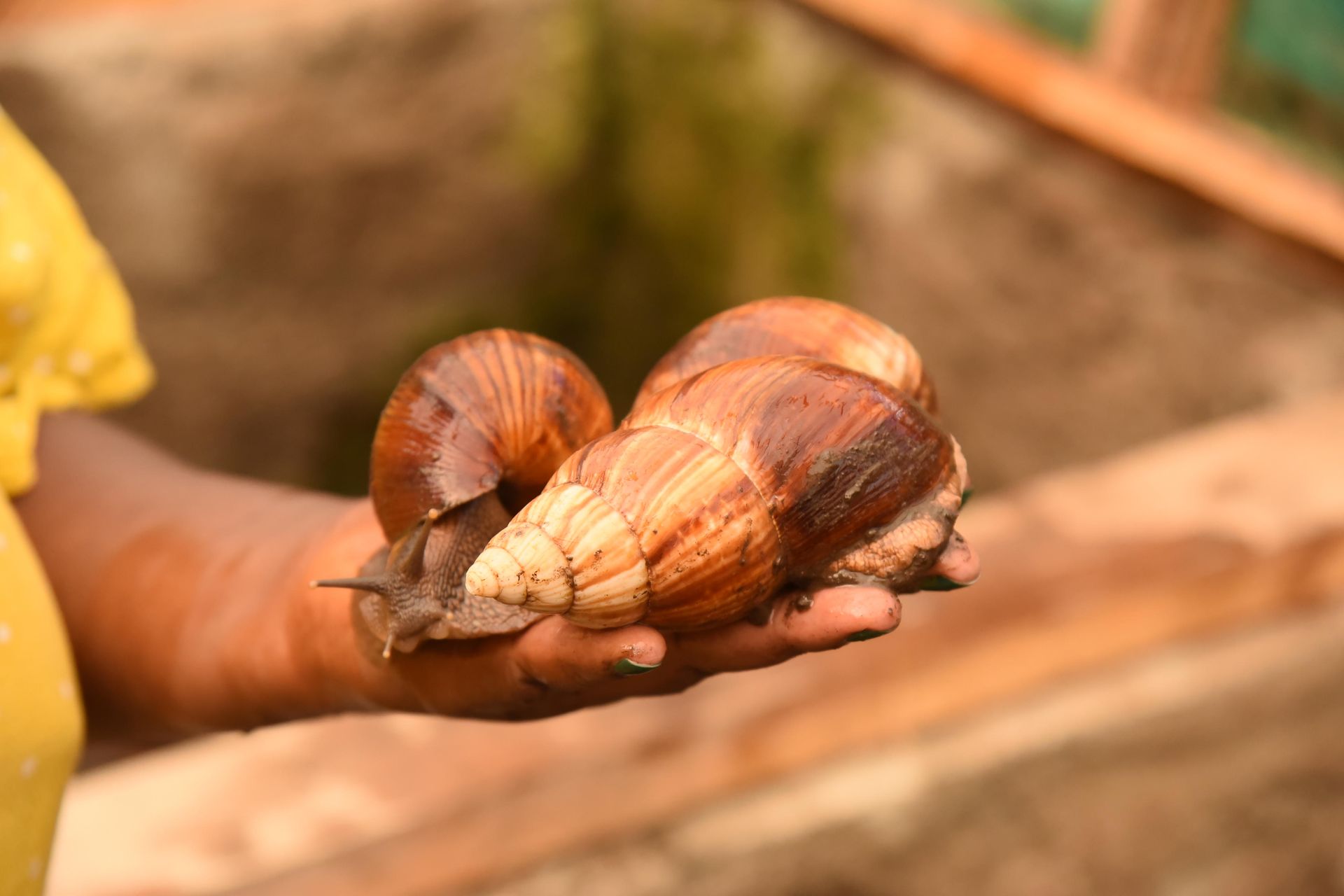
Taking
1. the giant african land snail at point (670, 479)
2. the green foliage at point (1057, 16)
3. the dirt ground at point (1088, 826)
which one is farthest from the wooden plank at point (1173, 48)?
the giant african land snail at point (670, 479)

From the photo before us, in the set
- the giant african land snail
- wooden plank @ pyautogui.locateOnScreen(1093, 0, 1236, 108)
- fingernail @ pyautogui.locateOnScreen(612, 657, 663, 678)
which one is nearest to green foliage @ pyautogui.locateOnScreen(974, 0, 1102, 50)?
→ wooden plank @ pyautogui.locateOnScreen(1093, 0, 1236, 108)

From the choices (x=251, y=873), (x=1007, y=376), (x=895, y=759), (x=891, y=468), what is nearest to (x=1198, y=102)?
(x=1007, y=376)

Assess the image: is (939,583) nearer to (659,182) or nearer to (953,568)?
(953,568)

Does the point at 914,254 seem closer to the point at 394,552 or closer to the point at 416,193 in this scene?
the point at 416,193

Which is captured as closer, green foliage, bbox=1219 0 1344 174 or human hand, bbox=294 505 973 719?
human hand, bbox=294 505 973 719

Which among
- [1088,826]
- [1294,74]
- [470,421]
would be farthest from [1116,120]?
[470,421]

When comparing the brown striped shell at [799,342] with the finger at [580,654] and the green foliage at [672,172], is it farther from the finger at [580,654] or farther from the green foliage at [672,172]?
the green foliage at [672,172]

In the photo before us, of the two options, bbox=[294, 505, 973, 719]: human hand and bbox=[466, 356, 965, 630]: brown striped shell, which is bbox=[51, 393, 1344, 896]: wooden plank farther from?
bbox=[466, 356, 965, 630]: brown striped shell
